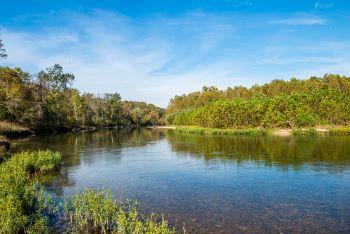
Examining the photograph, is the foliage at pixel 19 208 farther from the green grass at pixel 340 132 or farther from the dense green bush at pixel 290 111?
the dense green bush at pixel 290 111

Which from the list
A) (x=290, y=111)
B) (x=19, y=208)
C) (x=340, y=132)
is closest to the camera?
(x=19, y=208)

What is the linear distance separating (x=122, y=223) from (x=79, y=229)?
4386 millimetres

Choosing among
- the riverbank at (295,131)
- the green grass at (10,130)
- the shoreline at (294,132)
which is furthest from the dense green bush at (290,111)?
the green grass at (10,130)

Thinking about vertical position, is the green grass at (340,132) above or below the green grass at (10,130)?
below

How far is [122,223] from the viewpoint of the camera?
1585cm

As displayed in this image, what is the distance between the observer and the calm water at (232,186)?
21.0m

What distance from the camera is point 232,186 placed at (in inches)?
1192

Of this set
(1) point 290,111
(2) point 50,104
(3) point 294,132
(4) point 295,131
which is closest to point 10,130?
(2) point 50,104

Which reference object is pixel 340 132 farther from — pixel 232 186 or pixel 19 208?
pixel 19 208

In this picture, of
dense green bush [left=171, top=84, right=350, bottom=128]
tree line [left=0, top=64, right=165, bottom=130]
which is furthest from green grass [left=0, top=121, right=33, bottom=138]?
dense green bush [left=171, top=84, right=350, bottom=128]

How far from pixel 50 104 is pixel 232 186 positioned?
102339 mm

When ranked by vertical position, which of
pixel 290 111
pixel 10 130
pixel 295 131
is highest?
pixel 290 111

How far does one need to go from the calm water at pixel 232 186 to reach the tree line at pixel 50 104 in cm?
3404

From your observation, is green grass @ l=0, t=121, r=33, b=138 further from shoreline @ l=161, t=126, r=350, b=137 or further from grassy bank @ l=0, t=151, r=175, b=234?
grassy bank @ l=0, t=151, r=175, b=234
